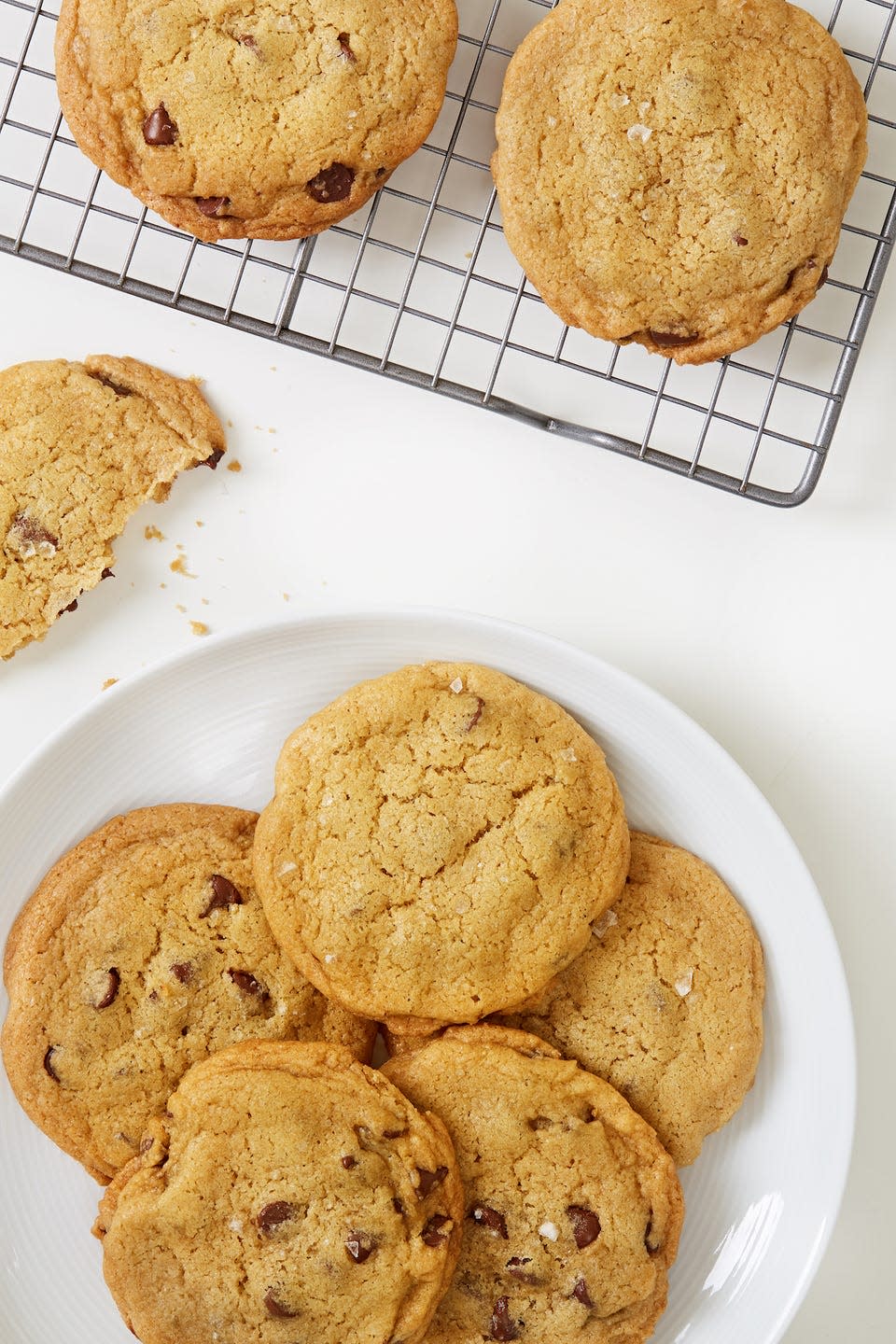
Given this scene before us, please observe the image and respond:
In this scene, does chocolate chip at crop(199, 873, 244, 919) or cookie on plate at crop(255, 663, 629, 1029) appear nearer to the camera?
cookie on plate at crop(255, 663, 629, 1029)

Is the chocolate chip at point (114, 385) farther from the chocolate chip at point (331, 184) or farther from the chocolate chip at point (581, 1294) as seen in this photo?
the chocolate chip at point (581, 1294)

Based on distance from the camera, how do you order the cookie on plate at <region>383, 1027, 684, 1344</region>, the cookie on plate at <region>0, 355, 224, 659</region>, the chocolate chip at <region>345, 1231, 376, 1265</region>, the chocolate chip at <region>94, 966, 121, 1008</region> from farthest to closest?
the cookie on plate at <region>0, 355, 224, 659</region>, the chocolate chip at <region>94, 966, 121, 1008</region>, the cookie on plate at <region>383, 1027, 684, 1344</region>, the chocolate chip at <region>345, 1231, 376, 1265</region>

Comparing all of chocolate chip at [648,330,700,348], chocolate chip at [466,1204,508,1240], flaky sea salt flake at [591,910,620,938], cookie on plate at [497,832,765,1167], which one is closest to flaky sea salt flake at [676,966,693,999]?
cookie on plate at [497,832,765,1167]

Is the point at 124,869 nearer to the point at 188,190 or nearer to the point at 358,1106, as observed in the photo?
the point at 358,1106

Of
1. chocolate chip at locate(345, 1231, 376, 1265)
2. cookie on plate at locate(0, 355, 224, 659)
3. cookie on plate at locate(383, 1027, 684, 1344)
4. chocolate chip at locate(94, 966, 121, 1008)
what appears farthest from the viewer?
cookie on plate at locate(0, 355, 224, 659)

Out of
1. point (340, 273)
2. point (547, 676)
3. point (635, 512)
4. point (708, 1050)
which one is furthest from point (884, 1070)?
point (340, 273)

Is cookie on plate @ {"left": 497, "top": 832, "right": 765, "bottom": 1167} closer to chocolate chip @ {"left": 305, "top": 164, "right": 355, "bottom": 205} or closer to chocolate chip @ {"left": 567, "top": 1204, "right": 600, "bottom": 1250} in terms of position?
chocolate chip @ {"left": 567, "top": 1204, "right": 600, "bottom": 1250}

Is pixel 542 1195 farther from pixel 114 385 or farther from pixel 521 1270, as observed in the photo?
pixel 114 385

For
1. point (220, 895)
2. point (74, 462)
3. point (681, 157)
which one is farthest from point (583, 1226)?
point (681, 157)
